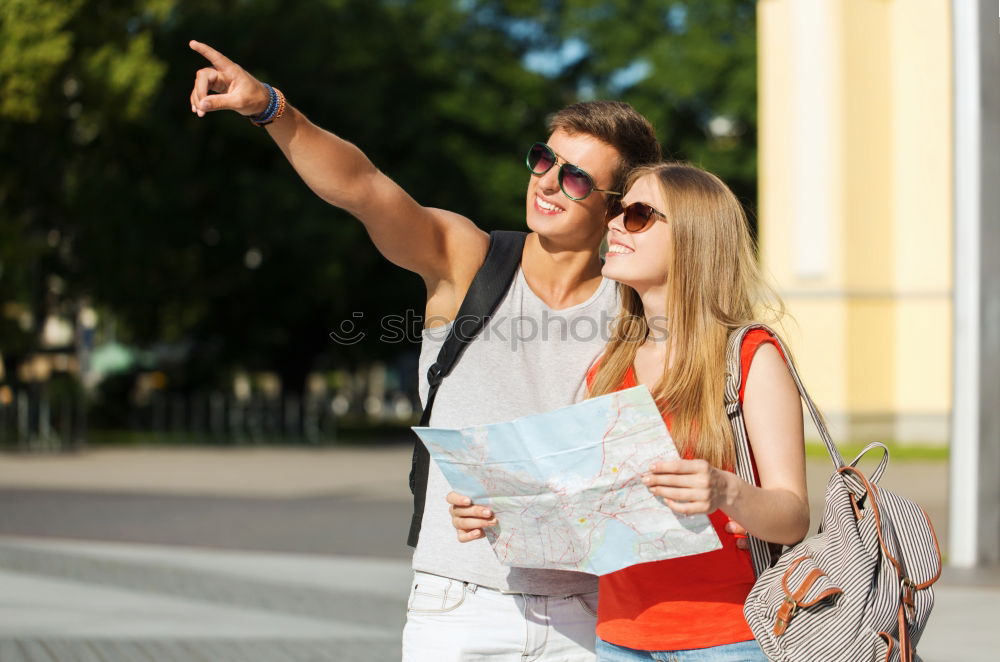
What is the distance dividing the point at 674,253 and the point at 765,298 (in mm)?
253

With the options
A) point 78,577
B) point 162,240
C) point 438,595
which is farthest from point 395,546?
point 162,240

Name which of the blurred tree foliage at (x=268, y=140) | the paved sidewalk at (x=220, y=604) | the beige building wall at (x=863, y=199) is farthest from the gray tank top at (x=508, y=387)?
the beige building wall at (x=863, y=199)

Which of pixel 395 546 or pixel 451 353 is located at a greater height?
pixel 451 353

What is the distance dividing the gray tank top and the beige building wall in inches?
856

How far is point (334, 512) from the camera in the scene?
13.3m

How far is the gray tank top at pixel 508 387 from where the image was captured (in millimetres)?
2768

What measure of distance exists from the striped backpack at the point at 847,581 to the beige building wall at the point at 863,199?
22.0 metres

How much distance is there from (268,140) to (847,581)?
26.2 meters

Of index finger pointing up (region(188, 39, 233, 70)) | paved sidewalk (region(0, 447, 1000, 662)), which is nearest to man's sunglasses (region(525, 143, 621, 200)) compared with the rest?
index finger pointing up (region(188, 39, 233, 70))

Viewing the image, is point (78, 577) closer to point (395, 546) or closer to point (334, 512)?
point (395, 546)

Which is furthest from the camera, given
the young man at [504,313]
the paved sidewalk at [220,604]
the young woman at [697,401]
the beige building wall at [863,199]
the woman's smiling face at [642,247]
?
the beige building wall at [863,199]

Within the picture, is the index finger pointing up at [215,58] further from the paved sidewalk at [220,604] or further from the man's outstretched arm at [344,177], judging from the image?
the paved sidewalk at [220,604]

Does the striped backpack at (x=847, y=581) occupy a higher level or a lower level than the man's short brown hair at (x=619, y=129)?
lower

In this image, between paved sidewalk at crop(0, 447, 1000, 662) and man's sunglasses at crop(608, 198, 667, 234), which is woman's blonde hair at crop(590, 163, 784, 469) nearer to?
man's sunglasses at crop(608, 198, 667, 234)
